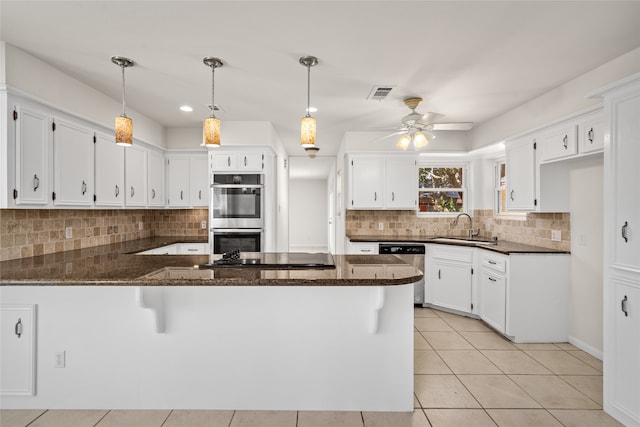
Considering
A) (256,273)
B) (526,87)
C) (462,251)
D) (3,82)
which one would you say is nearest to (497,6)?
(526,87)

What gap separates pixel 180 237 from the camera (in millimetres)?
4848

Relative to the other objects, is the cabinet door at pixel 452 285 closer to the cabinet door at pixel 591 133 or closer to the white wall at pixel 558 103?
the white wall at pixel 558 103

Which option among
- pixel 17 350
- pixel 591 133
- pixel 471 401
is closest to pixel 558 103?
pixel 591 133

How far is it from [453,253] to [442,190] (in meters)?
1.23

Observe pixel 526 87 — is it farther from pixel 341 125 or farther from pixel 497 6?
pixel 341 125

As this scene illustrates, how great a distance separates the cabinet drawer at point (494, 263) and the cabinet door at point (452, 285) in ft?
0.88

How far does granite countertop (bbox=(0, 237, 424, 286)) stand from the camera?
70.1 inches

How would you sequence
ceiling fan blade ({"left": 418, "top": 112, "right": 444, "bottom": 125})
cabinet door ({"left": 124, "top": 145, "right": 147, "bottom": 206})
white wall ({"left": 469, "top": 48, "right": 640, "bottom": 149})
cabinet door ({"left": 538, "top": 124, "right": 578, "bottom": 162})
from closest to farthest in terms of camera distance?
1. white wall ({"left": 469, "top": 48, "right": 640, "bottom": 149})
2. cabinet door ({"left": 538, "top": 124, "right": 578, "bottom": 162})
3. ceiling fan blade ({"left": 418, "top": 112, "right": 444, "bottom": 125})
4. cabinet door ({"left": 124, "top": 145, "right": 147, "bottom": 206})

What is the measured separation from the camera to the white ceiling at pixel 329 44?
1959 millimetres

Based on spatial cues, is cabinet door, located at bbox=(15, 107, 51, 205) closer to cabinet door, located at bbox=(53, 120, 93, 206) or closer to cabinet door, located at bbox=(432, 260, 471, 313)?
cabinet door, located at bbox=(53, 120, 93, 206)

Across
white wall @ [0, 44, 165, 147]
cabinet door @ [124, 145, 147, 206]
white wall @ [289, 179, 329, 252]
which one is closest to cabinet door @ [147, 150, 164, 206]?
cabinet door @ [124, 145, 147, 206]

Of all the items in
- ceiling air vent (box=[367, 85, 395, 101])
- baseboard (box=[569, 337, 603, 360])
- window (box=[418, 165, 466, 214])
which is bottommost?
→ baseboard (box=[569, 337, 603, 360])

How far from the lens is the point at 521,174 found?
3660 mm

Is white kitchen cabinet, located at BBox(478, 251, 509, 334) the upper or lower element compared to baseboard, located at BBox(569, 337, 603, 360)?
upper
